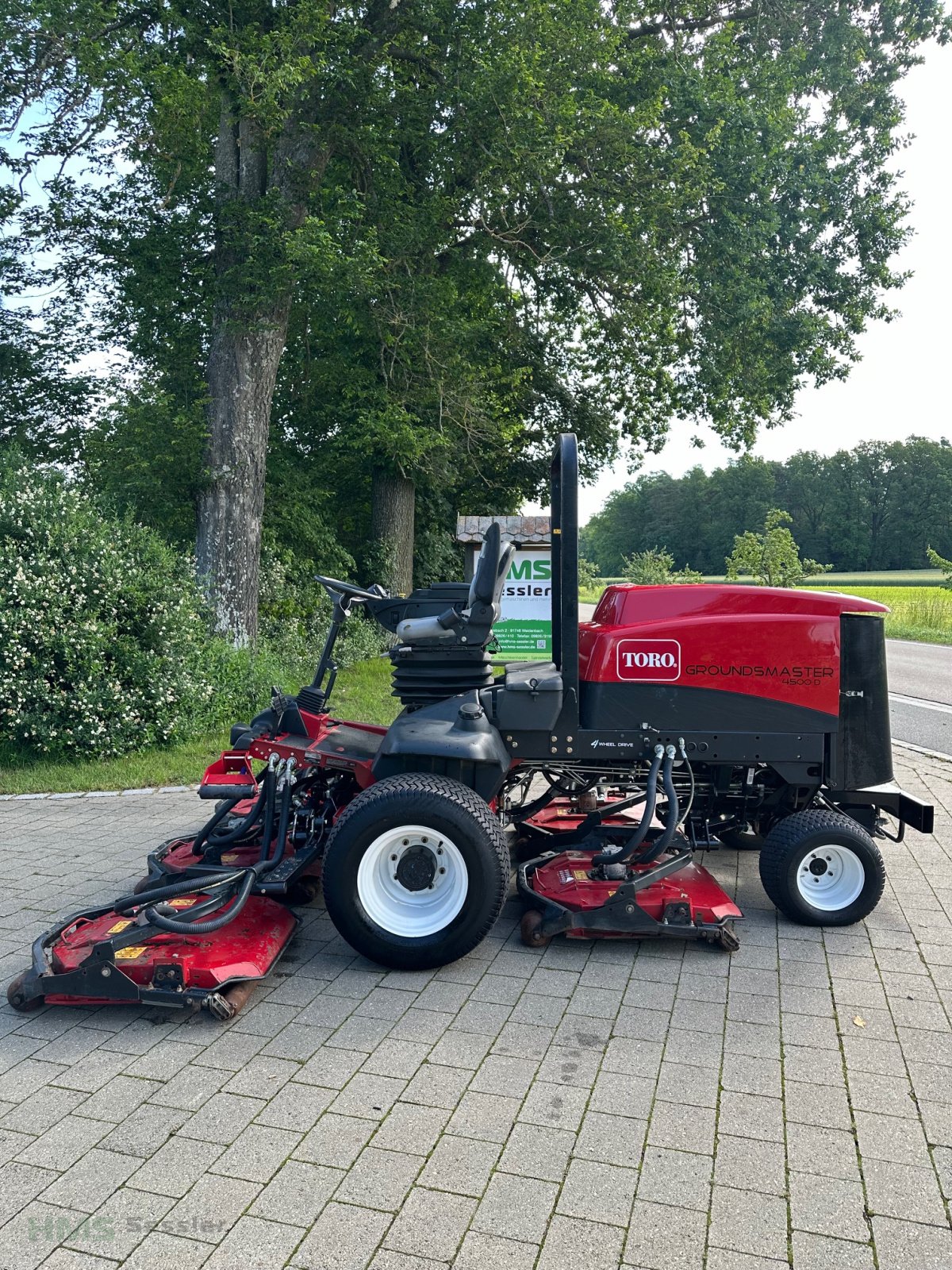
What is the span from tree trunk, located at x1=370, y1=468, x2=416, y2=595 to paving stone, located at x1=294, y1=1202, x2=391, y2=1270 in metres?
15.0

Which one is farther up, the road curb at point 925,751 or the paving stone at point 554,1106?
the paving stone at point 554,1106

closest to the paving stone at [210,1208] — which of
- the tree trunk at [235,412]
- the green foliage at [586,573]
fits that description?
the green foliage at [586,573]

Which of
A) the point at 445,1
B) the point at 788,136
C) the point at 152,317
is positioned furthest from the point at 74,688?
the point at 788,136

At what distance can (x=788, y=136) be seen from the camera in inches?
551

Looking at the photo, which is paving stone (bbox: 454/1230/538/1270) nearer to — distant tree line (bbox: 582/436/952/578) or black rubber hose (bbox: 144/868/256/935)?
black rubber hose (bbox: 144/868/256/935)

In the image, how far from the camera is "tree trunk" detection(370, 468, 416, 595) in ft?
57.4

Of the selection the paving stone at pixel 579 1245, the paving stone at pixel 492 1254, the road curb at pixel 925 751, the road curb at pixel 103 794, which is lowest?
the road curb at pixel 925 751

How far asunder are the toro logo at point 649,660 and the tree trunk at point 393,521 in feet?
42.6

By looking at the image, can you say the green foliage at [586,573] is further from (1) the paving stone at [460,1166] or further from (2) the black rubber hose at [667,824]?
(1) the paving stone at [460,1166]

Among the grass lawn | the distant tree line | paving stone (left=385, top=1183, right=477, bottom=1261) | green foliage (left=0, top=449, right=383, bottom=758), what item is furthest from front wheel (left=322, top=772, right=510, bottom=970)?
the distant tree line

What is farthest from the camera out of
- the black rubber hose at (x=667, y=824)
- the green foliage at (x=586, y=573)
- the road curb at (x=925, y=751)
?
the green foliage at (x=586, y=573)

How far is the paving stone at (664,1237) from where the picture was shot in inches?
96.0

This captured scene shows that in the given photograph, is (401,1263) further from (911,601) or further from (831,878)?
(911,601)

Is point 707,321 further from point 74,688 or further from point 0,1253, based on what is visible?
point 0,1253
